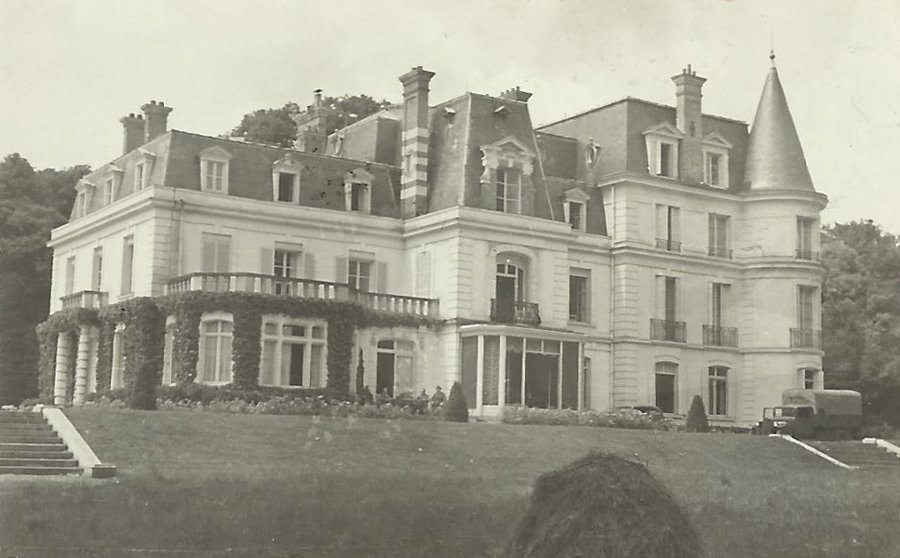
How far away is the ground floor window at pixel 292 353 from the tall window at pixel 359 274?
2.00 m

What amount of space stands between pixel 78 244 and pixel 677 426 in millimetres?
15681

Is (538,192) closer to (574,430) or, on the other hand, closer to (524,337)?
(524,337)

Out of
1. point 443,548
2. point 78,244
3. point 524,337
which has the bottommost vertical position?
point 443,548

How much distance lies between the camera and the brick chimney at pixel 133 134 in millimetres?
31391

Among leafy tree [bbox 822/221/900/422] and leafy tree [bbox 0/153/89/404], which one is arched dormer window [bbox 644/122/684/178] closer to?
leafy tree [bbox 822/221/900/422]

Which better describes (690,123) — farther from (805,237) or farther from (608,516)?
(608,516)

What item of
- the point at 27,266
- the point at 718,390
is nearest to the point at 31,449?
the point at 27,266

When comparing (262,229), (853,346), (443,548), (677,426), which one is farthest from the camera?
(853,346)

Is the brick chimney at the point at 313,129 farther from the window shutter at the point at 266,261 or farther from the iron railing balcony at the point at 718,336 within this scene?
the iron railing balcony at the point at 718,336

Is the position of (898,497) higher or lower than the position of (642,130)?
lower

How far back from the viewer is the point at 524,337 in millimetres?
28688

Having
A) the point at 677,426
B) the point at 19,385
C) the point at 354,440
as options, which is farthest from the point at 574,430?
the point at 19,385


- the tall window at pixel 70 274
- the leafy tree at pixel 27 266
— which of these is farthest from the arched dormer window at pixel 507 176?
the leafy tree at pixel 27 266

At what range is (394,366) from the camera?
2839 cm
